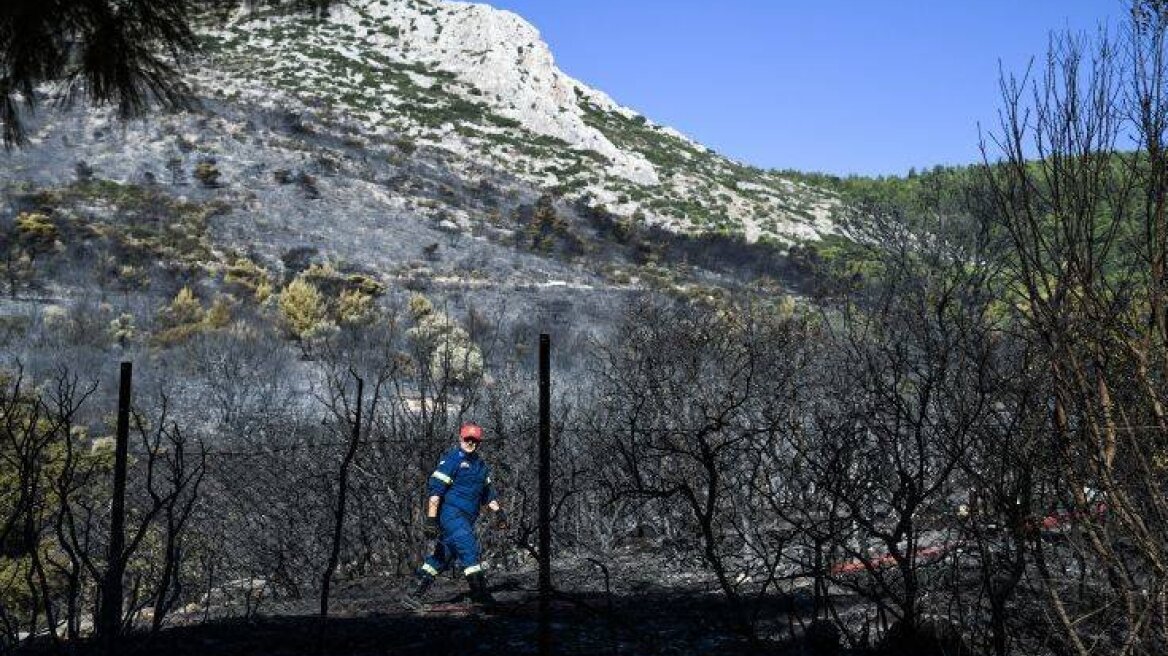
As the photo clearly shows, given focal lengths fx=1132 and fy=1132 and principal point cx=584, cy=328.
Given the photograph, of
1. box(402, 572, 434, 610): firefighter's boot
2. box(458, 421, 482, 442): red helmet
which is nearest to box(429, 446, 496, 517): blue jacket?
box(458, 421, 482, 442): red helmet

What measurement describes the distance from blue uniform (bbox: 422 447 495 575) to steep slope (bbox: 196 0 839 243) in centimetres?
3733

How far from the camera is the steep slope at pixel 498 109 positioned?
4772cm

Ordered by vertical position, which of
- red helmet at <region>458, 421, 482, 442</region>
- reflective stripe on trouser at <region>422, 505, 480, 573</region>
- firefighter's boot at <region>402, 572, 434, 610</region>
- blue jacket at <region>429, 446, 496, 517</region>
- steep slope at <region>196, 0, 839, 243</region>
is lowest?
firefighter's boot at <region>402, 572, 434, 610</region>

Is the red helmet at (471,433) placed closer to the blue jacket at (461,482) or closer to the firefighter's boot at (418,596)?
the blue jacket at (461,482)

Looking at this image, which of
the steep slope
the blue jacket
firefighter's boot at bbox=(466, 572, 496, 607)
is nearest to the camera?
firefighter's boot at bbox=(466, 572, 496, 607)

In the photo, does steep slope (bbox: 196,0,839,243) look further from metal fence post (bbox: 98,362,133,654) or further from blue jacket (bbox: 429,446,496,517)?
metal fence post (bbox: 98,362,133,654)

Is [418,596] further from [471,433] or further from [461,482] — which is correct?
[471,433]

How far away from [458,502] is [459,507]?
0.12ft

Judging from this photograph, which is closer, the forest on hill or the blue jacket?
the forest on hill

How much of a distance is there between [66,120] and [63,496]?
40.0 m

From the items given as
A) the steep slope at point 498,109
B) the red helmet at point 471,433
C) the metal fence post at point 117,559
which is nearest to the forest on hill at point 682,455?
the metal fence post at point 117,559

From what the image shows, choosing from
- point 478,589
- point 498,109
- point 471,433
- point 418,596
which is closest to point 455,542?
point 478,589

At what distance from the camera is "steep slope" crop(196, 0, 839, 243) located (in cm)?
4772

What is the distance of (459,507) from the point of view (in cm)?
801
